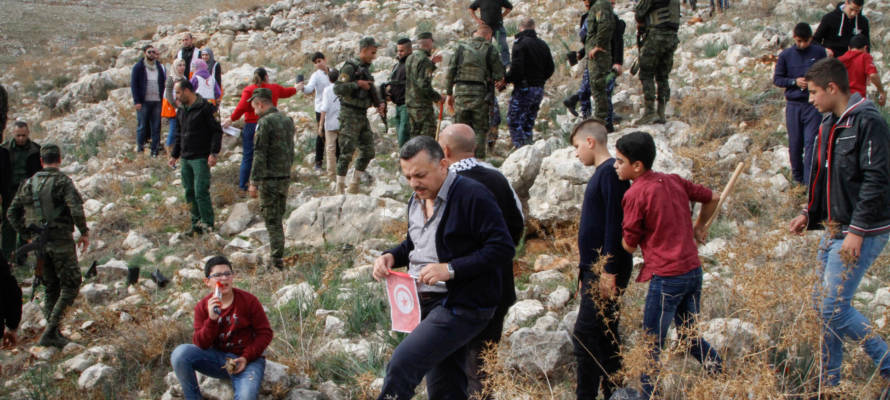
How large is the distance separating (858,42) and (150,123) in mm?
9376

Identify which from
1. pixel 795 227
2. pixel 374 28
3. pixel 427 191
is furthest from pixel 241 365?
pixel 374 28

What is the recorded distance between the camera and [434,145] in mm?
2877

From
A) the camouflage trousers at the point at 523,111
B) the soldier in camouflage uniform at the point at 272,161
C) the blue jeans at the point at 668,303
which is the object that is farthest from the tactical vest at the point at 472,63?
the blue jeans at the point at 668,303

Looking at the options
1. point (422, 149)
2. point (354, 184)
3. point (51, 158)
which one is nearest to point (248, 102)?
point (354, 184)

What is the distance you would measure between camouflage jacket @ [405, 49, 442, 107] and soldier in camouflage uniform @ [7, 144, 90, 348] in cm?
353

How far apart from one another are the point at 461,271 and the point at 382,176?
5.52 metres

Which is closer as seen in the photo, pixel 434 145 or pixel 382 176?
pixel 434 145

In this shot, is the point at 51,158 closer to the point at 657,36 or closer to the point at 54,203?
the point at 54,203

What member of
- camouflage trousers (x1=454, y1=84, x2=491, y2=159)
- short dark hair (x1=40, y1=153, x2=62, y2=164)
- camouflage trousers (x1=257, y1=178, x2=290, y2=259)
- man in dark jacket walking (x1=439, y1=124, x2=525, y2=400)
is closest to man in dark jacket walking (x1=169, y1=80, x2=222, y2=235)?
camouflage trousers (x1=257, y1=178, x2=290, y2=259)

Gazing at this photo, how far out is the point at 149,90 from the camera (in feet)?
30.0

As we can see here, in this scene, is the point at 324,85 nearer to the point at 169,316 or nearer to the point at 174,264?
the point at 174,264

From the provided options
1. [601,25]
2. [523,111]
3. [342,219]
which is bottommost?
[342,219]

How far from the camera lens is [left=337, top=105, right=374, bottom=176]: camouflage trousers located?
700 centimetres

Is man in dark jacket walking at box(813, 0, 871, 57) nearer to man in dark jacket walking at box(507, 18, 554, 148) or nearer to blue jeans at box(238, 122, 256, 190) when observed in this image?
man in dark jacket walking at box(507, 18, 554, 148)
